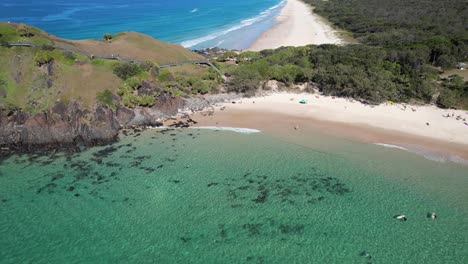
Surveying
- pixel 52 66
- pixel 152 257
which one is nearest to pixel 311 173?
pixel 152 257

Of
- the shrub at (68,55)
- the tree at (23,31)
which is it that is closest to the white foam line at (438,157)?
the shrub at (68,55)

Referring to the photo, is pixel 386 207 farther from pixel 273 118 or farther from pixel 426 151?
pixel 273 118

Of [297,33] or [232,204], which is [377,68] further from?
[297,33]

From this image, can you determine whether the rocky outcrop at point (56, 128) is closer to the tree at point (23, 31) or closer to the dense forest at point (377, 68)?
the tree at point (23, 31)

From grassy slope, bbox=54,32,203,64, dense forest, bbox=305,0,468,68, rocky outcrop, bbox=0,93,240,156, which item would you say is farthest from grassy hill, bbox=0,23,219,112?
dense forest, bbox=305,0,468,68

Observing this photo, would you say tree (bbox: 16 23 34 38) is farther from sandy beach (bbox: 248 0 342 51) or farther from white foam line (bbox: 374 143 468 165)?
white foam line (bbox: 374 143 468 165)

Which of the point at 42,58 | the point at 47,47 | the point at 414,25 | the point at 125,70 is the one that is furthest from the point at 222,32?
the point at 42,58
